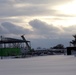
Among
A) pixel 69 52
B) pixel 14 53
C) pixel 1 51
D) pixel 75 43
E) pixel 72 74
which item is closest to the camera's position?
pixel 72 74

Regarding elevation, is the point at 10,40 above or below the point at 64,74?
above

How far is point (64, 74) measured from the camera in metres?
18.8

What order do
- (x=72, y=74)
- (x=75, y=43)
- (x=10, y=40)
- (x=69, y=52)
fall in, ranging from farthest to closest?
(x=75, y=43) → (x=10, y=40) → (x=69, y=52) → (x=72, y=74)

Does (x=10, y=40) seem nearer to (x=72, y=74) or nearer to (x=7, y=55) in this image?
(x=7, y=55)

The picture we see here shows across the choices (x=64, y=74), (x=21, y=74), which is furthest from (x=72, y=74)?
(x=21, y=74)

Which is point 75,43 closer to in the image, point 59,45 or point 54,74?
point 59,45

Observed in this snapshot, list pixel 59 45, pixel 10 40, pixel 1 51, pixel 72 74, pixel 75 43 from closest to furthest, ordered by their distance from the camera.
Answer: pixel 72 74 < pixel 1 51 < pixel 10 40 < pixel 75 43 < pixel 59 45

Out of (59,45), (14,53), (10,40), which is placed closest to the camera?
(14,53)

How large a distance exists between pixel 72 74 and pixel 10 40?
250 feet

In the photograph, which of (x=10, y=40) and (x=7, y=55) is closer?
(x=7, y=55)

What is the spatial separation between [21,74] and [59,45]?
13700 cm

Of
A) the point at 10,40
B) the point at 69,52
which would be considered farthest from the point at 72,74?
the point at 10,40

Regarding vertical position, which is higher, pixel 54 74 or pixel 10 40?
pixel 10 40

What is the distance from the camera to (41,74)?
62.7ft
